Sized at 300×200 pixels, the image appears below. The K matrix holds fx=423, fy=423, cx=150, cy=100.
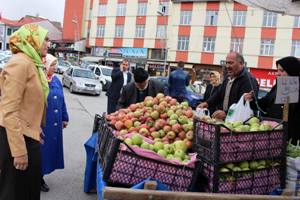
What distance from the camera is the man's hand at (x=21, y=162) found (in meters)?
3.13

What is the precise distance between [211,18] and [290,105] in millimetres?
43902

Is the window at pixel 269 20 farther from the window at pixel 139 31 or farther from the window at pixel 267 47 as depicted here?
the window at pixel 139 31

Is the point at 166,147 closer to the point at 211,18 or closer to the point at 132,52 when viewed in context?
the point at 211,18

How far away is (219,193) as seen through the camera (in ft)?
10.0

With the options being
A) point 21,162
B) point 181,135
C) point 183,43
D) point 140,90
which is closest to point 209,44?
point 183,43

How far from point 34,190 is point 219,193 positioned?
150 centimetres

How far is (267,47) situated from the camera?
43438 millimetres

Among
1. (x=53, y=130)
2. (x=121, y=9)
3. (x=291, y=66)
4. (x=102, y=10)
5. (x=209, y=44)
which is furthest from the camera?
(x=102, y=10)

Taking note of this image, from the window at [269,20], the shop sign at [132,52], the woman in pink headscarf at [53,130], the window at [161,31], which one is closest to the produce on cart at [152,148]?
the woman in pink headscarf at [53,130]

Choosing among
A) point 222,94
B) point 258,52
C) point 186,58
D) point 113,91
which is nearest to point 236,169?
point 222,94

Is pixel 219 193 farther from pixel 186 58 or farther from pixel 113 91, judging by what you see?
pixel 186 58

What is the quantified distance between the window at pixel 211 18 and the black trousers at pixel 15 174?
1756 inches

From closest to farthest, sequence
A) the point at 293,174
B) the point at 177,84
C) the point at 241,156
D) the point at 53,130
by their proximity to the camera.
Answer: the point at 241,156 → the point at 293,174 → the point at 53,130 → the point at 177,84

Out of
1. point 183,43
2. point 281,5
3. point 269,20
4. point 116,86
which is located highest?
point 269,20
